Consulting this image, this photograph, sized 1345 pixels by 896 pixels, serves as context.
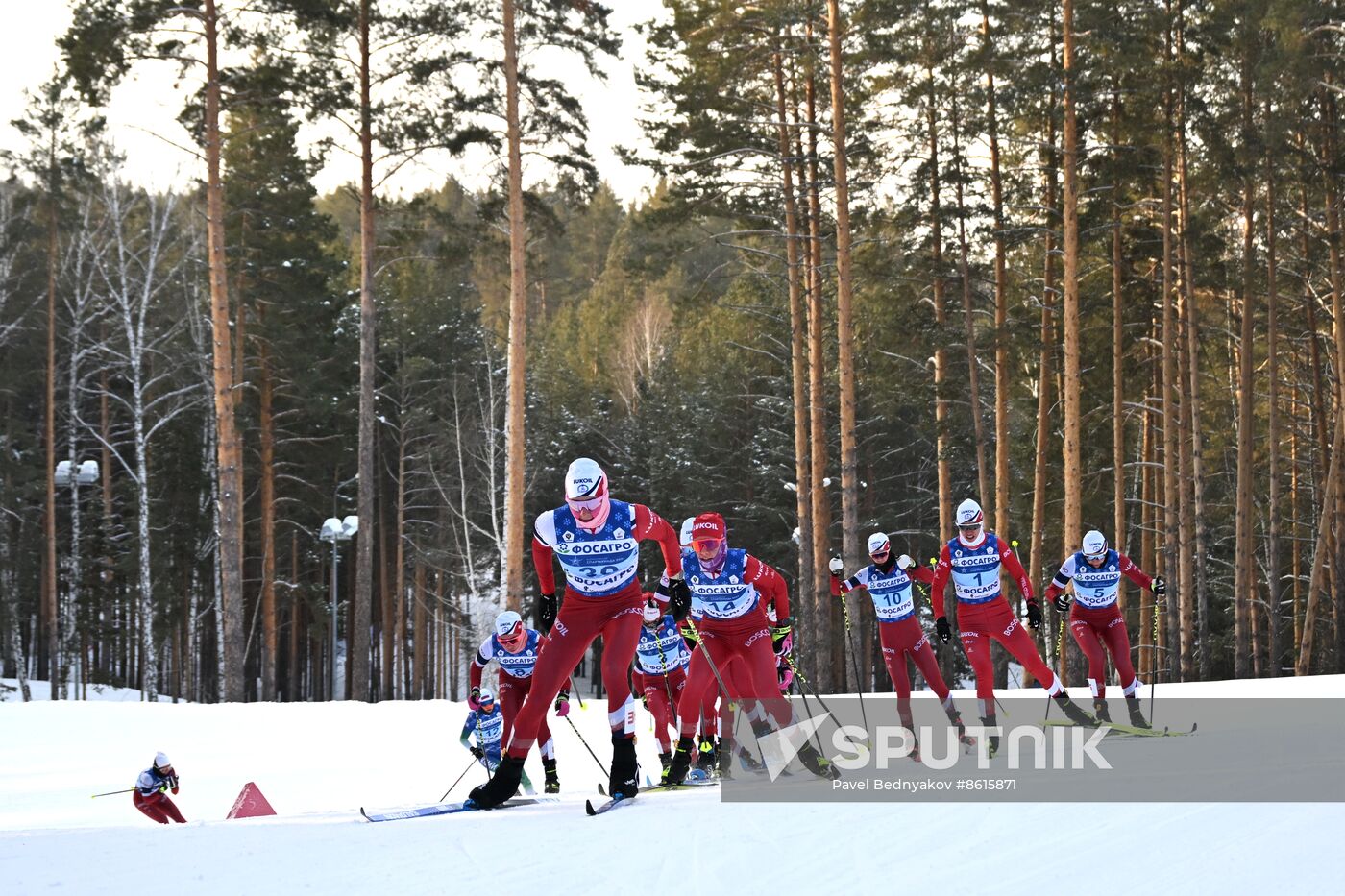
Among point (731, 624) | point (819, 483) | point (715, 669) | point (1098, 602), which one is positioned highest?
point (819, 483)

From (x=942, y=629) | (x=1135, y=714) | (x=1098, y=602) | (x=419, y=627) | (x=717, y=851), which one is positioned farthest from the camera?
(x=419, y=627)

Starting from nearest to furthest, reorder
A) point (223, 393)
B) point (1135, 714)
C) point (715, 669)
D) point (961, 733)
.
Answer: point (715, 669) → point (961, 733) → point (1135, 714) → point (223, 393)

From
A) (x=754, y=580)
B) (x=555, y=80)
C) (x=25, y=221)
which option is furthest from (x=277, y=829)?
(x=25, y=221)

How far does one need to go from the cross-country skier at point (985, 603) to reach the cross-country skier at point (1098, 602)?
27.0 inches

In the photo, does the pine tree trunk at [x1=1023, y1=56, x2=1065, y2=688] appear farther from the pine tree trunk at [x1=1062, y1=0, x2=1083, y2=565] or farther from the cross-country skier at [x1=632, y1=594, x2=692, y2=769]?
the cross-country skier at [x1=632, y1=594, x2=692, y2=769]

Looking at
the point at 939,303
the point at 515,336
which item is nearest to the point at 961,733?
the point at 515,336

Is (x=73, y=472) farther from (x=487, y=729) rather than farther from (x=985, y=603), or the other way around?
(x=985, y=603)

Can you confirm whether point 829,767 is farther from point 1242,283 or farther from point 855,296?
point 855,296

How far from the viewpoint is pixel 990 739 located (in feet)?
33.7

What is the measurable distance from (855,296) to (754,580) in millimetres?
25631

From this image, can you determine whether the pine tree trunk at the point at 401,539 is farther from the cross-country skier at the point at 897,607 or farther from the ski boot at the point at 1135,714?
the ski boot at the point at 1135,714

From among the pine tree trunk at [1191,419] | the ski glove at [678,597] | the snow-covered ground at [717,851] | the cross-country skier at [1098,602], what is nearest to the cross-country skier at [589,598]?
the ski glove at [678,597]

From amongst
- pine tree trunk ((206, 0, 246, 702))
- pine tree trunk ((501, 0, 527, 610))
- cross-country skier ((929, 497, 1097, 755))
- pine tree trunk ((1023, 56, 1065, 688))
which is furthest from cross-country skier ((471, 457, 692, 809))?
pine tree trunk ((1023, 56, 1065, 688))

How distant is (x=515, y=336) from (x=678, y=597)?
11122mm
